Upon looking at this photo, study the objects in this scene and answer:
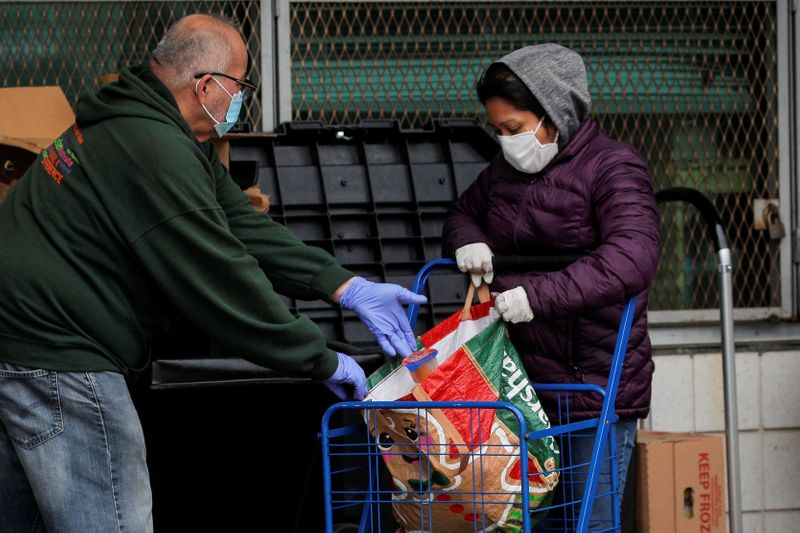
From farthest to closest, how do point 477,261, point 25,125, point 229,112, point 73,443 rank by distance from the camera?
point 25,125
point 477,261
point 229,112
point 73,443

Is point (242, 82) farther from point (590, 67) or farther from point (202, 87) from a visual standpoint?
point (590, 67)

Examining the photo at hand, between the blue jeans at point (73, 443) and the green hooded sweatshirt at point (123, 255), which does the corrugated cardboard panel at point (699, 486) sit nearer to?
the green hooded sweatshirt at point (123, 255)

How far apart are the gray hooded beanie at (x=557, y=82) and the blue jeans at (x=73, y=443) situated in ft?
4.08

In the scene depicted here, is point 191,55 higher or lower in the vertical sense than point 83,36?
lower

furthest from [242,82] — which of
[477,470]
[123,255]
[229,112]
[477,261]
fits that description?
[477,470]

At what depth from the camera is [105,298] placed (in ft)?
8.19

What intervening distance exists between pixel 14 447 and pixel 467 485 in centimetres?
97

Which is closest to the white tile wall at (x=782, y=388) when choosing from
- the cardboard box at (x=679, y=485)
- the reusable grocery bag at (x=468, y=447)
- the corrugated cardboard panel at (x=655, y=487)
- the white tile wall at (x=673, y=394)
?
the white tile wall at (x=673, y=394)

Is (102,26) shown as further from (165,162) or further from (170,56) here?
(165,162)

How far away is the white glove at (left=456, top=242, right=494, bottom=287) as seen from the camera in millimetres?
2977

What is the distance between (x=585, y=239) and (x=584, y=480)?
60 centimetres

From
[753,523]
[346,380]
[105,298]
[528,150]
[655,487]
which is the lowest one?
[753,523]

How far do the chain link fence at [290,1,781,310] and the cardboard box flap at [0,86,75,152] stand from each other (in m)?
1.19

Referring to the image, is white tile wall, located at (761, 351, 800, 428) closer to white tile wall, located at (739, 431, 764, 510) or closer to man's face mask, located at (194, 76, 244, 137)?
white tile wall, located at (739, 431, 764, 510)
